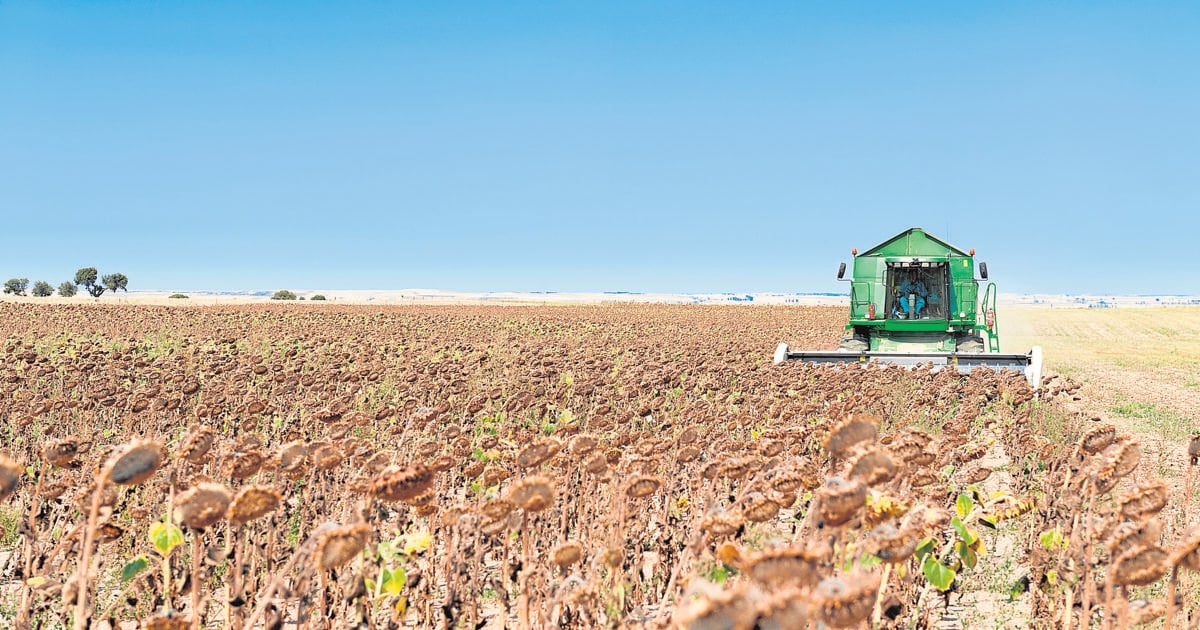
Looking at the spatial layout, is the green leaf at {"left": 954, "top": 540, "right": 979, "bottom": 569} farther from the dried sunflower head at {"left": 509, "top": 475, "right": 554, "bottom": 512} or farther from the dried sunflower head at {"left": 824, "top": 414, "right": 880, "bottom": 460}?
the dried sunflower head at {"left": 509, "top": 475, "right": 554, "bottom": 512}

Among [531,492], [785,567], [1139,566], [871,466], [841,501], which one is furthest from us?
[531,492]

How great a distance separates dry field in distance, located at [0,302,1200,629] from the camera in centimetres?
216

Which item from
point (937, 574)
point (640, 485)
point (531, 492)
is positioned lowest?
point (937, 574)

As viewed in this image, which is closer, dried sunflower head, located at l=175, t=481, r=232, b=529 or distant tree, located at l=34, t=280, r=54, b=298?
dried sunflower head, located at l=175, t=481, r=232, b=529

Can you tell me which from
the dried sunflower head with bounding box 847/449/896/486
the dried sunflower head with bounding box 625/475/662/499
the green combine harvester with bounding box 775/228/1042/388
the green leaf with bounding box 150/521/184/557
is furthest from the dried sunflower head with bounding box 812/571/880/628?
the green combine harvester with bounding box 775/228/1042/388

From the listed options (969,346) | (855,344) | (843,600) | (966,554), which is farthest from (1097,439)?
(969,346)

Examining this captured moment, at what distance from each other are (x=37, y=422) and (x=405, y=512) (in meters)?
6.51

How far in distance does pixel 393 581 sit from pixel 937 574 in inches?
75.7

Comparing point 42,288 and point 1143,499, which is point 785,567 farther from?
point 42,288

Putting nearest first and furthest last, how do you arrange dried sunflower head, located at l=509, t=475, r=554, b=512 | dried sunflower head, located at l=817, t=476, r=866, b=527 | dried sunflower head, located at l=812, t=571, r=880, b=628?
dried sunflower head, located at l=812, t=571, r=880, b=628
dried sunflower head, located at l=817, t=476, r=866, b=527
dried sunflower head, located at l=509, t=475, r=554, b=512

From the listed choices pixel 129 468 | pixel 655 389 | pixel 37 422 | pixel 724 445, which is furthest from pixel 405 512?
pixel 37 422

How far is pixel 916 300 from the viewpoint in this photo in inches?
655

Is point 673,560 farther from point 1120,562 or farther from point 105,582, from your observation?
point 105,582

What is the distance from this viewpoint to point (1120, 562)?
2.07m
